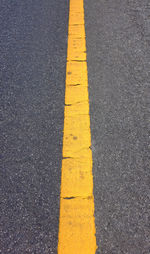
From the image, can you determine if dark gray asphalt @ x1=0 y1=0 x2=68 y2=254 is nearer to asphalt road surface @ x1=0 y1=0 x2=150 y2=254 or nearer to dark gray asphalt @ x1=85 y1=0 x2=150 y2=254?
asphalt road surface @ x1=0 y1=0 x2=150 y2=254

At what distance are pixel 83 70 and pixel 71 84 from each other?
19 cm

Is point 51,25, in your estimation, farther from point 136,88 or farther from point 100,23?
point 136,88

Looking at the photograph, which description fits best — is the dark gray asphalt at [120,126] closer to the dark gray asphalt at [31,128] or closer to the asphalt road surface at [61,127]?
the asphalt road surface at [61,127]

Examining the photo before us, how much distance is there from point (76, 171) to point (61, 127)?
32 cm

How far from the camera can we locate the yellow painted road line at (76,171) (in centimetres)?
103

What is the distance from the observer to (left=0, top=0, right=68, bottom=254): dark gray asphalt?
1.06m

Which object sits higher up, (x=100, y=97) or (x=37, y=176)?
(x=100, y=97)

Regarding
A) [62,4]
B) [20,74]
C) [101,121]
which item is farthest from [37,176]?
[62,4]

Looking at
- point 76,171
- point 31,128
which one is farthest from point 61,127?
point 76,171

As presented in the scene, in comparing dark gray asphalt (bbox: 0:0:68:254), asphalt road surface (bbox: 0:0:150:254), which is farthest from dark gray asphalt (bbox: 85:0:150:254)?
dark gray asphalt (bbox: 0:0:68:254)

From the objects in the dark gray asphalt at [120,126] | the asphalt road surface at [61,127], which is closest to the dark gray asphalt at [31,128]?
the asphalt road surface at [61,127]

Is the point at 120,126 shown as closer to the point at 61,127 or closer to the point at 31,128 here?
the point at 61,127

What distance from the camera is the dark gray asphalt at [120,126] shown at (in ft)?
3.47

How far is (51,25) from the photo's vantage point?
7.62 ft
